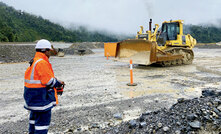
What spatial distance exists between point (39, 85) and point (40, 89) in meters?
0.06

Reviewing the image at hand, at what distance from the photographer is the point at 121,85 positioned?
22.2 feet

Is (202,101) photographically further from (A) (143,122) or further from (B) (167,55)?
(B) (167,55)

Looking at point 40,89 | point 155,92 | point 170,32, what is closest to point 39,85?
point 40,89

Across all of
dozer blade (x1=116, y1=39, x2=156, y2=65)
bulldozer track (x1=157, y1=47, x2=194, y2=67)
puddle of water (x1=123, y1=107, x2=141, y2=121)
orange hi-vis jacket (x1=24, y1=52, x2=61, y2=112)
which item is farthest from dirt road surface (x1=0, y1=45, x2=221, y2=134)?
bulldozer track (x1=157, y1=47, x2=194, y2=67)

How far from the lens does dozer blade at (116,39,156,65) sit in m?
10.0

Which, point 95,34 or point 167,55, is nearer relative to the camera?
point 167,55

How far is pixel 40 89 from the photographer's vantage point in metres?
2.52

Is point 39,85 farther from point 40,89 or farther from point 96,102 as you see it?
point 96,102

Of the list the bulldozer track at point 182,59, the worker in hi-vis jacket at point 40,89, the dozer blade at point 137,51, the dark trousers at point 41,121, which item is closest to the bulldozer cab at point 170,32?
the bulldozer track at point 182,59

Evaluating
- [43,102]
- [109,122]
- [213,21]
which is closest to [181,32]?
[109,122]

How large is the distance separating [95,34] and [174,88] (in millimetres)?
106153

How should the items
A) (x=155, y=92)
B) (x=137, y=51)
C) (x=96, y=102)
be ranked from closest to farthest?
(x=96, y=102)
(x=155, y=92)
(x=137, y=51)

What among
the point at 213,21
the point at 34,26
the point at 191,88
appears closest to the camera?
the point at 191,88

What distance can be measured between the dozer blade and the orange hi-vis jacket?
7.97 meters
